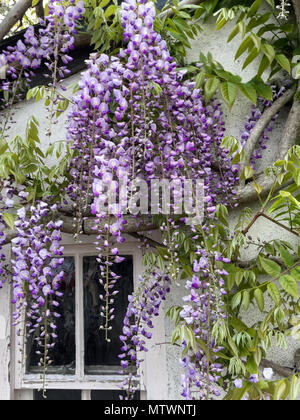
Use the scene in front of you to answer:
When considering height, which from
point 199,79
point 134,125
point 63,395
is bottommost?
point 63,395

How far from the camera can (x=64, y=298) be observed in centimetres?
A: 202

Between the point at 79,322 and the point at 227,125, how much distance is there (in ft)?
3.56

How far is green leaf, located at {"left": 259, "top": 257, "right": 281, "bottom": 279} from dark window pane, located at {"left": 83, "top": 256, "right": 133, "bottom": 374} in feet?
2.01

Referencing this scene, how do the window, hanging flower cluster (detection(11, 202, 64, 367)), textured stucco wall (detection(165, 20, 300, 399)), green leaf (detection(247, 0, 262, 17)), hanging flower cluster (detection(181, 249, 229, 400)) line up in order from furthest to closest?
the window
textured stucco wall (detection(165, 20, 300, 399))
green leaf (detection(247, 0, 262, 17))
hanging flower cluster (detection(11, 202, 64, 367))
hanging flower cluster (detection(181, 249, 229, 400))

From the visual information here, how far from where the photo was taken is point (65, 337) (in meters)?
2.00

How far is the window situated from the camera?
6.33ft

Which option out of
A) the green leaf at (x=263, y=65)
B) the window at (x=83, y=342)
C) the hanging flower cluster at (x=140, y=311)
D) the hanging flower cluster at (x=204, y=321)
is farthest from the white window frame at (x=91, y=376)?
the green leaf at (x=263, y=65)

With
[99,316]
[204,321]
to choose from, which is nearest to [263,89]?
[204,321]

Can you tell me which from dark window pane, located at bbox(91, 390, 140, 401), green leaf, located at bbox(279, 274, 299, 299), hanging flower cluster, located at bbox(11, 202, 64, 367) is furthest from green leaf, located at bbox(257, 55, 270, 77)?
dark window pane, located at bbox(91, 390, 140, 401)

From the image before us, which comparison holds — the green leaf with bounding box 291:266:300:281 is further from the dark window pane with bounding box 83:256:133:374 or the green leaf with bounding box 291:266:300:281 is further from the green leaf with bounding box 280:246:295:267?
the dark window pane with bounding box 83:256:133:374

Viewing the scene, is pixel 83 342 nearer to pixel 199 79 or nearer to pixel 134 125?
pixel 134 125

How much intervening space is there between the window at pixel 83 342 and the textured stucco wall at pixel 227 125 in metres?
0.19

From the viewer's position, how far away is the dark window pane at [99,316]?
195 cm

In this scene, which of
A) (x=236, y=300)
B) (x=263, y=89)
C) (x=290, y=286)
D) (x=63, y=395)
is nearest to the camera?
(x=290, y=286)
